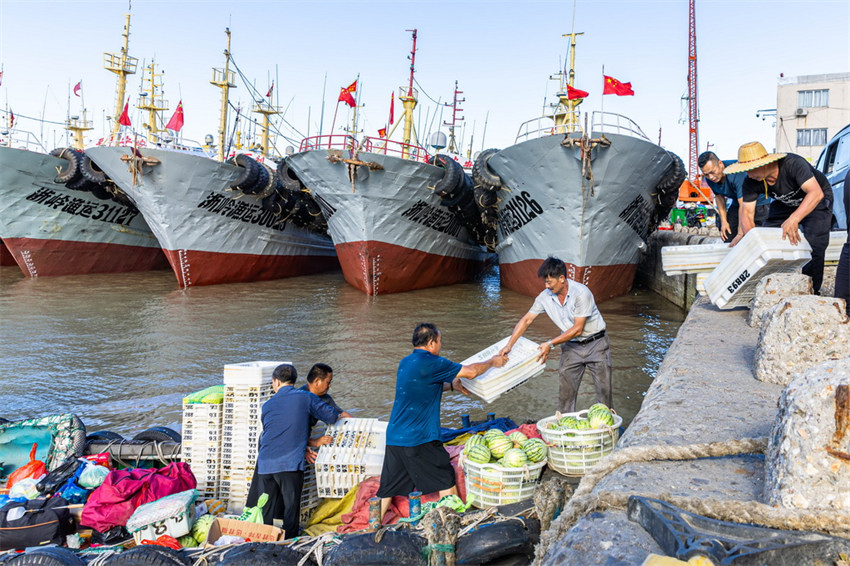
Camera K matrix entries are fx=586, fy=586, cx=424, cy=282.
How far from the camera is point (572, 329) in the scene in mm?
4281

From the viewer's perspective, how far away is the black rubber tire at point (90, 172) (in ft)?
55.8

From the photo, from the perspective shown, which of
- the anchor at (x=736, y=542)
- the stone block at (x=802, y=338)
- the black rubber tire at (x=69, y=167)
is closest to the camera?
the anchor at (x=736, y=542)

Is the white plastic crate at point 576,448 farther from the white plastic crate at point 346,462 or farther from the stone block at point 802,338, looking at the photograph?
the white plastic crate at point 346,462

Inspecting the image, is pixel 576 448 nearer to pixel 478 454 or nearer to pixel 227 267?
pixel 478 454

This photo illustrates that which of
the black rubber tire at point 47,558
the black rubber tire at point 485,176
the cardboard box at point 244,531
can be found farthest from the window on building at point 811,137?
the black rubber tire at point 47,558

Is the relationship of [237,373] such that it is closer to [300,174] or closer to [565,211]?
[565,211]

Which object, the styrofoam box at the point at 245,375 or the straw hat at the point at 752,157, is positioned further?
the straw hat at the point at 752,157

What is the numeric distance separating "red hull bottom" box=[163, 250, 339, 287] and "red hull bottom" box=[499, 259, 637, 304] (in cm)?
769

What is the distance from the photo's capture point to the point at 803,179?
4.23 metres

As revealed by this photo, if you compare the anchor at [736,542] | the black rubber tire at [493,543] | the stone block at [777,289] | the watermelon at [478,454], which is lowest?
the black rubber tire at [493,543]

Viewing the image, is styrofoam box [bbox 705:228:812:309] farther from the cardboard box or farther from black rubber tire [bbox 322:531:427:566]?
the cardboard box

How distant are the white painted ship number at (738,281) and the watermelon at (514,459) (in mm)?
2469

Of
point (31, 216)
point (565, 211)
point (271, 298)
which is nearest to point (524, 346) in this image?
point (565, 211)

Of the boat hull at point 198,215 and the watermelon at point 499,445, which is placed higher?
the boat hull at point 198,215
